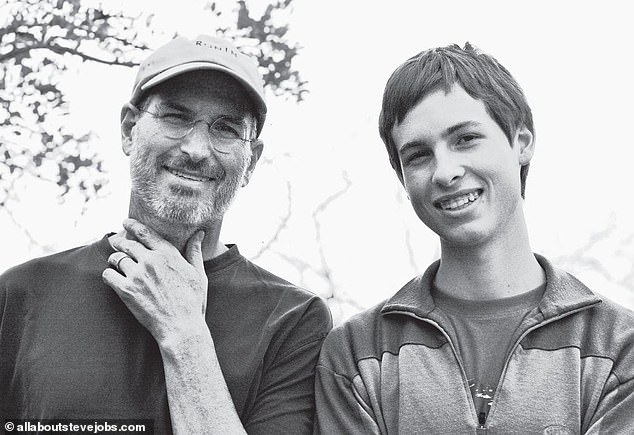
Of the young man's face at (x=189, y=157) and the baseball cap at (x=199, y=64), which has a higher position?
the baseball cap at (x=199, y=64)

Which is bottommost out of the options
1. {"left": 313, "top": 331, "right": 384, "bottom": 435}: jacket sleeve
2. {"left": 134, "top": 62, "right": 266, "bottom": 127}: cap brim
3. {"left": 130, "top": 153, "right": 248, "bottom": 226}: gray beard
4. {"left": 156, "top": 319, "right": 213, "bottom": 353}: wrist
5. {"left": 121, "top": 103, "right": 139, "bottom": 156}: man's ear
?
{"left": 313, "top": 331, "right": 384, "bottom": 435}: jacket sleeve

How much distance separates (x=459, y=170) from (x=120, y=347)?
118 cm

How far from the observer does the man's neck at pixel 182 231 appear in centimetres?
256

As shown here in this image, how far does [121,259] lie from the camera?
2479 mm

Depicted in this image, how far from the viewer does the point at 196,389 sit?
7.34 feet

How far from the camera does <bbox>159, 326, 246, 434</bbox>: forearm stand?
2.22 m

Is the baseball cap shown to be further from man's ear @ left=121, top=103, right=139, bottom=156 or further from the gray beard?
the gray beard

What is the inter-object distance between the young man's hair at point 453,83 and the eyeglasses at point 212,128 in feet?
1.63

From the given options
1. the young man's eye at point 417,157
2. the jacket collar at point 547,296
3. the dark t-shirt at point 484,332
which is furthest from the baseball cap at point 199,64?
the dark t-shirt at point 484,332

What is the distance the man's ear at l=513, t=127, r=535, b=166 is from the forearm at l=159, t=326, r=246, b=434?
119 cm

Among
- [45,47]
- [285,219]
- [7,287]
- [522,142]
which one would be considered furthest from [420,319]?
[285,219]

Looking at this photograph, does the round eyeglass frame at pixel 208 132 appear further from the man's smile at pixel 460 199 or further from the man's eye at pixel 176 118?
the man's smile at pixel 460 199

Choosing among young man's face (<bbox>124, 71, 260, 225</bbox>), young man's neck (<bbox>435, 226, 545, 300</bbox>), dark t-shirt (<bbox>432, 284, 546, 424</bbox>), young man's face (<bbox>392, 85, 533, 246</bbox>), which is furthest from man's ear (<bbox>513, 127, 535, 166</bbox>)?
young man's face (<bbox>124, 71, 260, 225</bbox>)

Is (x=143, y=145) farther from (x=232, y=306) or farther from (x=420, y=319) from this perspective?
(x=420, y=319)
